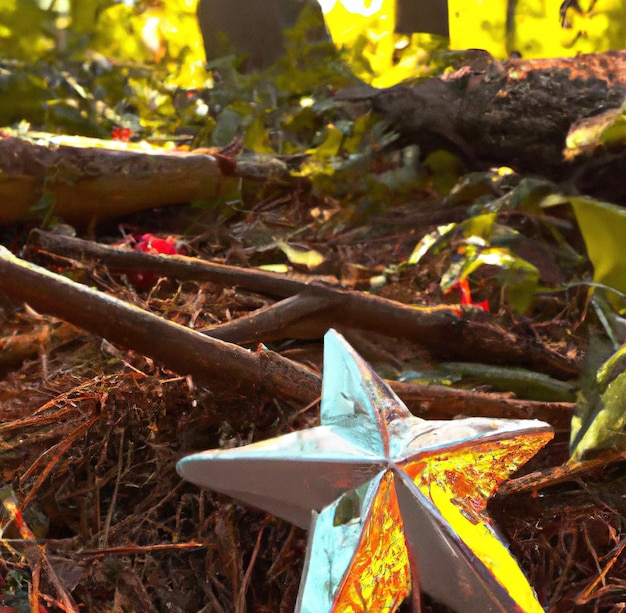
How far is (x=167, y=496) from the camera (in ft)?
2.23

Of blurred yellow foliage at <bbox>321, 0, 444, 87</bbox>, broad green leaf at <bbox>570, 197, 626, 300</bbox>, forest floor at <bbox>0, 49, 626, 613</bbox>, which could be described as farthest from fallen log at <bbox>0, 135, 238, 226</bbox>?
broad green leaf at <bbox>570, 197, 626, 300</bbox>

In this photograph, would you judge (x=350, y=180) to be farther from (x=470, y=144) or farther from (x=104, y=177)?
(x=104, y=177)

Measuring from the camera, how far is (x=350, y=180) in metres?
1.45

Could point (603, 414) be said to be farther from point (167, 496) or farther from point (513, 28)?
point (513, 28)

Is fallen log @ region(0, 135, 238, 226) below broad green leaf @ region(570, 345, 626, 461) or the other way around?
the other way around

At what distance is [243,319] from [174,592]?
0.34m

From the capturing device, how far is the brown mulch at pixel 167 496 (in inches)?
24.3

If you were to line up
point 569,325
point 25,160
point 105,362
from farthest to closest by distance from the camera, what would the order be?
point 25,160
point 569,325
point 105,362

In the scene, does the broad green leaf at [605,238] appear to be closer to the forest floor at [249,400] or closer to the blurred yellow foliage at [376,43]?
the forest floor at [249,400]

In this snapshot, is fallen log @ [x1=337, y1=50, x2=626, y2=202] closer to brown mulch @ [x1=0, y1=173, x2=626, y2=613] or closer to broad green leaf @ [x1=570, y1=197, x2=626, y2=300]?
broad green leaf @ [x1=570, y1=197, x2=626, y2=300]

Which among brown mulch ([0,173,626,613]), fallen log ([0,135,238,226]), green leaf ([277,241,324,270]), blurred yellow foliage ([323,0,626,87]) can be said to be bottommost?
brown mulch ([0,173,626,613])

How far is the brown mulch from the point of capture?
616 mm

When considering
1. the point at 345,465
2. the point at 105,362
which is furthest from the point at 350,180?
the point at 345,465

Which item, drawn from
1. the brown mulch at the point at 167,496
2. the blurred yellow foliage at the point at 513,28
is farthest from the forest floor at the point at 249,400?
the blurred yellow foliage at the point at 513,28
